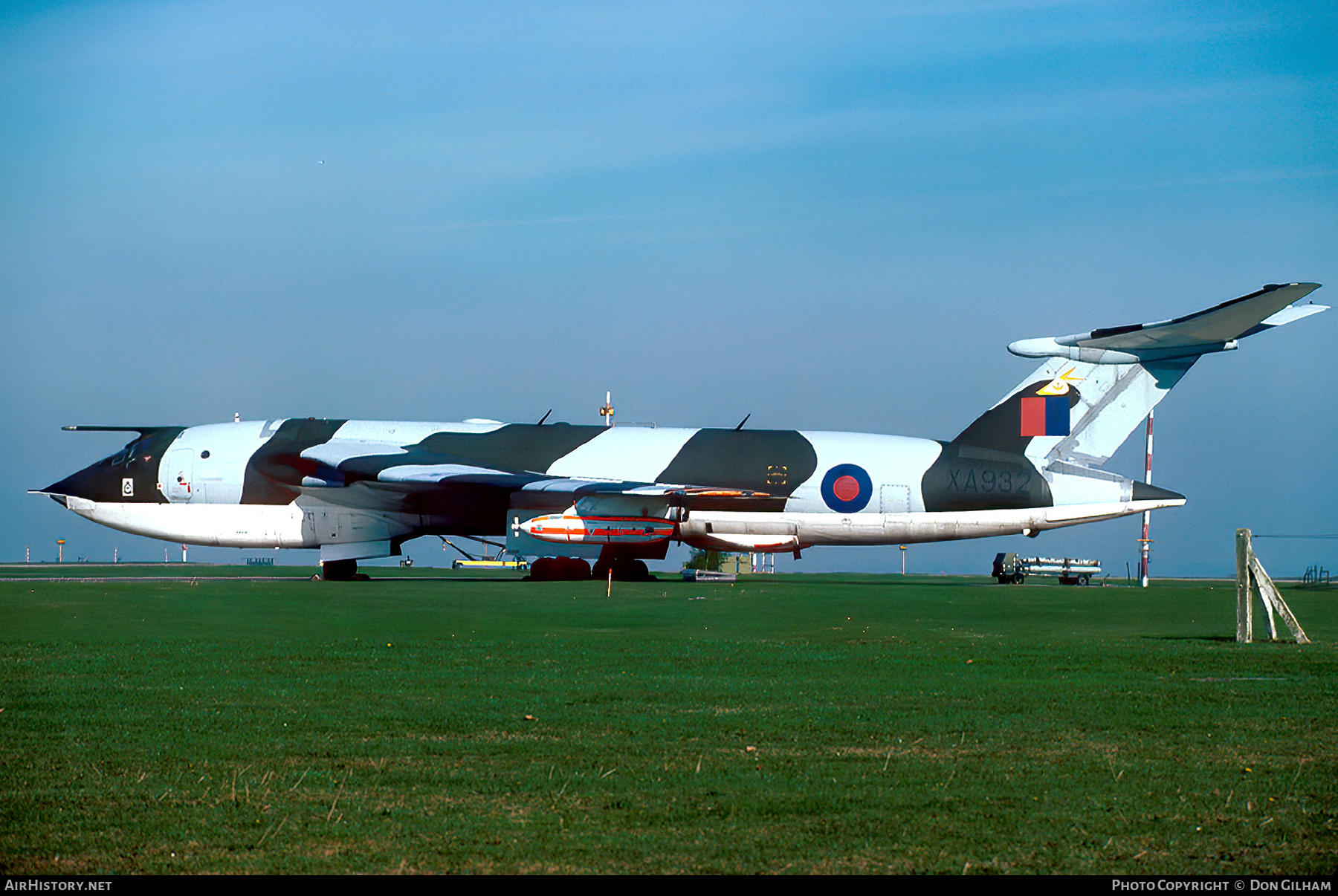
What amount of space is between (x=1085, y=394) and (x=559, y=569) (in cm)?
1453

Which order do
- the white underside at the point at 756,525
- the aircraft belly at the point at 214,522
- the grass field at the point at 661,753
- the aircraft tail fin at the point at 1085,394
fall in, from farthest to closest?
the aircraft belly at the point at 214,522, the white underside at the point at 756,525, the aircraft tail fin at the point at 1085,394, the grass field at the point at 661,753

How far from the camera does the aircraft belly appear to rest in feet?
113

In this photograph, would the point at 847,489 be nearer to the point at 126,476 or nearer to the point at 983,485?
the point at 983,485

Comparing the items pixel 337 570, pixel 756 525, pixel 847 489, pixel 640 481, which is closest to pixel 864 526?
pixel 847 489

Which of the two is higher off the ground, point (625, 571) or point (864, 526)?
point (864, 526)

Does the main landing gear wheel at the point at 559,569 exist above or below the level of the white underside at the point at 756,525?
below

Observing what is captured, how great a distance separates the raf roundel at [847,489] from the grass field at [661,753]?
1716cm

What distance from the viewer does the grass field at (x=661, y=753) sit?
5.51 m

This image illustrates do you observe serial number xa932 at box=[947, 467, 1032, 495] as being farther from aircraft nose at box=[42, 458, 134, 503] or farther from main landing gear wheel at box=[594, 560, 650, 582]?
aircraft nose at box=[42, 458, 134, 503]

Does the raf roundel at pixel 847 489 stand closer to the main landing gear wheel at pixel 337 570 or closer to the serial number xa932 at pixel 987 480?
the serial number xa932 at pixel 987 480

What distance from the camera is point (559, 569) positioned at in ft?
110

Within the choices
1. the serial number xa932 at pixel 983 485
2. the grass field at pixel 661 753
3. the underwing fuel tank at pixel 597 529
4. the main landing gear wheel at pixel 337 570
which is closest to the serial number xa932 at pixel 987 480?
the serial number xa932 at pixel 983 485

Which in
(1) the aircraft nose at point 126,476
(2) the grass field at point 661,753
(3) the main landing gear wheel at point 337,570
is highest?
(1) the aircraft nose at point 126,476

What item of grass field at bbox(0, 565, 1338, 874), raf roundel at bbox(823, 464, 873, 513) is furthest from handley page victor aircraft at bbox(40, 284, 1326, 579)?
grass field at bbox(0, 565, 1338, 874)
